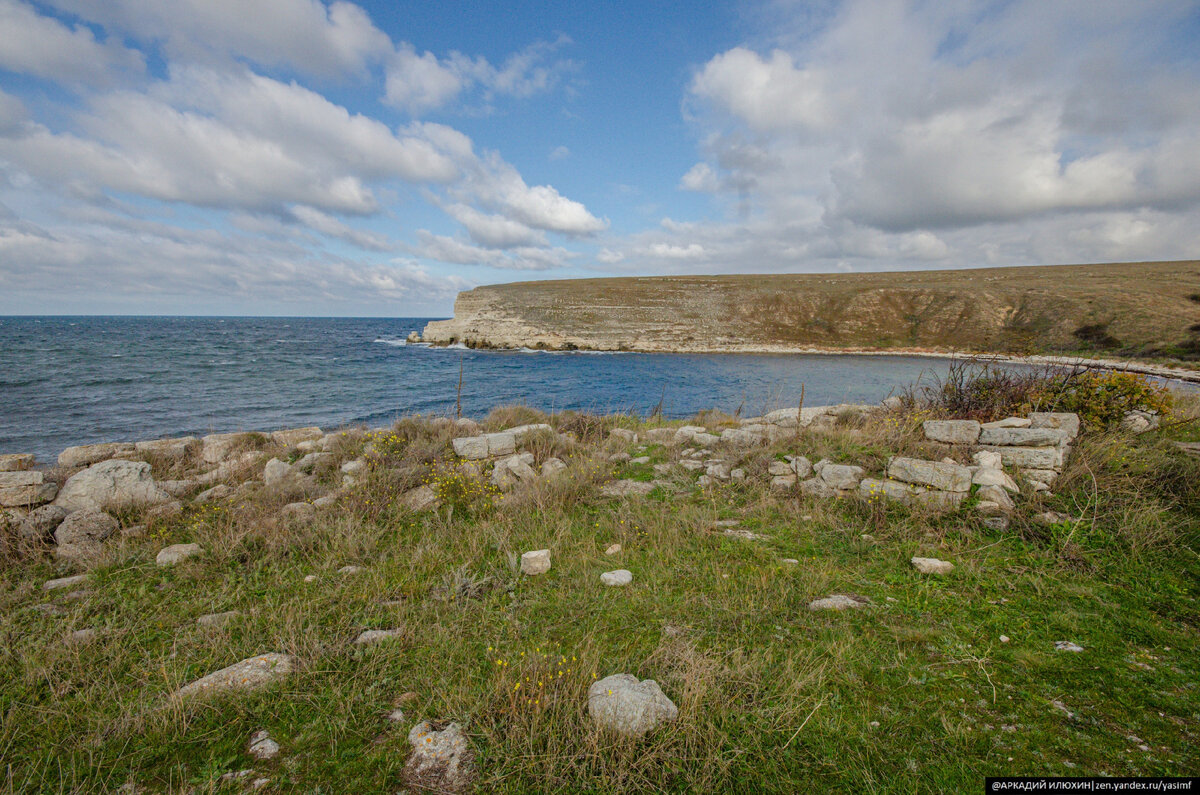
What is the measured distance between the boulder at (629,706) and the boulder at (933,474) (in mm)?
4720

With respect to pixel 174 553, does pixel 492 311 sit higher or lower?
higher

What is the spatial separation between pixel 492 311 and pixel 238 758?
6357cm

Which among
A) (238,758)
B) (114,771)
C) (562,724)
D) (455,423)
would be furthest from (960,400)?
(114,771)

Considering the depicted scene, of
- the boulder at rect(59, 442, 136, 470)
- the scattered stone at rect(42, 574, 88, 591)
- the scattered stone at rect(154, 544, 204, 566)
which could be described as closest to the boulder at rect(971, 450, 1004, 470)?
the scattered stone at rect(154, 544, 204, 566)

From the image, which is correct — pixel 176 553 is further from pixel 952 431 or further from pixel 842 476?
pixel 952 431

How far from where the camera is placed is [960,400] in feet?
26.5

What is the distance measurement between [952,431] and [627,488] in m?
4.87

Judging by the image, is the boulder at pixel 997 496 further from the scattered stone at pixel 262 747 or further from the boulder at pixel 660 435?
the scattered stone at pixel 262 747

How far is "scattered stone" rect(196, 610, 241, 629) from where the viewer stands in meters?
3.70

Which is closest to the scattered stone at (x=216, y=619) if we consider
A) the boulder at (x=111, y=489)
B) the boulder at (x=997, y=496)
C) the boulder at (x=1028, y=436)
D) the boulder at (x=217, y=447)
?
the boulder at (x=111, y=489)

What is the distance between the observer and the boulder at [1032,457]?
5.88 metres

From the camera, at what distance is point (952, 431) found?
6672mm

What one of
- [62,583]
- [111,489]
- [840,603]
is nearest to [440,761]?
[840,603]

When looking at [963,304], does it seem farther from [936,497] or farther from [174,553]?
[174,553]
